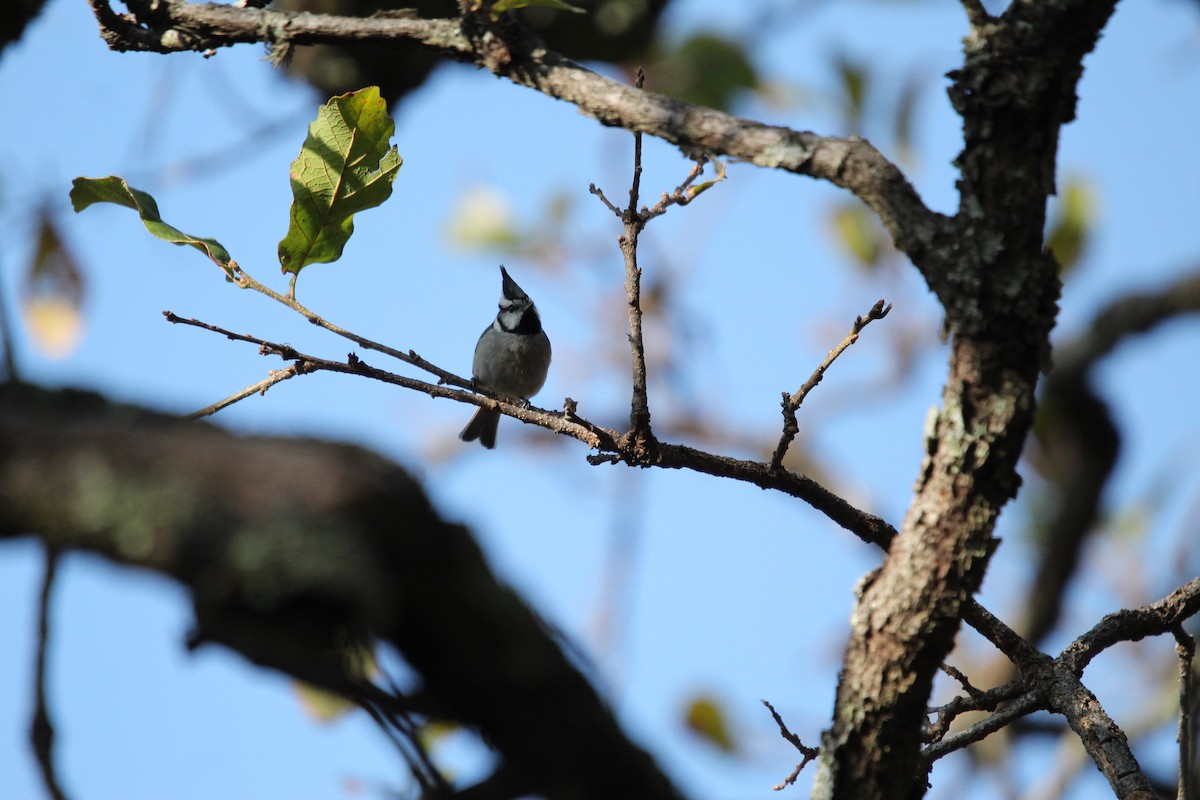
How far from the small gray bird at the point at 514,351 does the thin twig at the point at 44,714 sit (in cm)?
394

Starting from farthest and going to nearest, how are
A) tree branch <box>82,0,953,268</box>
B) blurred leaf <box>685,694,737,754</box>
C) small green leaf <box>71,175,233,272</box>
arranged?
1. blurred leaf <box>685,694,737,754</box>
2. small green leaf <box>71,175,233,272</box>
3. tree branch <box>82,0,953,268</box>

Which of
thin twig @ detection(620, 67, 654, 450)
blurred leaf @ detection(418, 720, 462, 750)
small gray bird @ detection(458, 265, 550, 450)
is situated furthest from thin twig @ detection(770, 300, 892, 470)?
small gray bird @ detection(458, 265, 550, 450)

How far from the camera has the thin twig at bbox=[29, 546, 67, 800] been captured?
1.50 m

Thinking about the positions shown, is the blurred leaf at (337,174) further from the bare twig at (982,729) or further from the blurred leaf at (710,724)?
the blurred leaf at (710,724)

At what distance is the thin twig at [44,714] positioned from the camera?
1.50m

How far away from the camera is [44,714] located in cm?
156

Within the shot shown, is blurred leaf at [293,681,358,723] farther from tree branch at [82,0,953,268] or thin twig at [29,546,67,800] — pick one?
tree branch at [82,0,953,268]

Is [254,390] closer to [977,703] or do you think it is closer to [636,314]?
[636,314]

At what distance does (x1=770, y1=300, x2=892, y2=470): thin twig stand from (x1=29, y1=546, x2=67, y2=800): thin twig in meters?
1.29

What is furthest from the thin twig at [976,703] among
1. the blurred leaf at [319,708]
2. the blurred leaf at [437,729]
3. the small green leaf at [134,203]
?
the small green leaf at [134,203]

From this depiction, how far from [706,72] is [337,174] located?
4.19 m

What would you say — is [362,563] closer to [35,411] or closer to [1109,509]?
[35,411]

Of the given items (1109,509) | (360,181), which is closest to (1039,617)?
(1109,509)

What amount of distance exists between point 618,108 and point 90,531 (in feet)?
3.83
